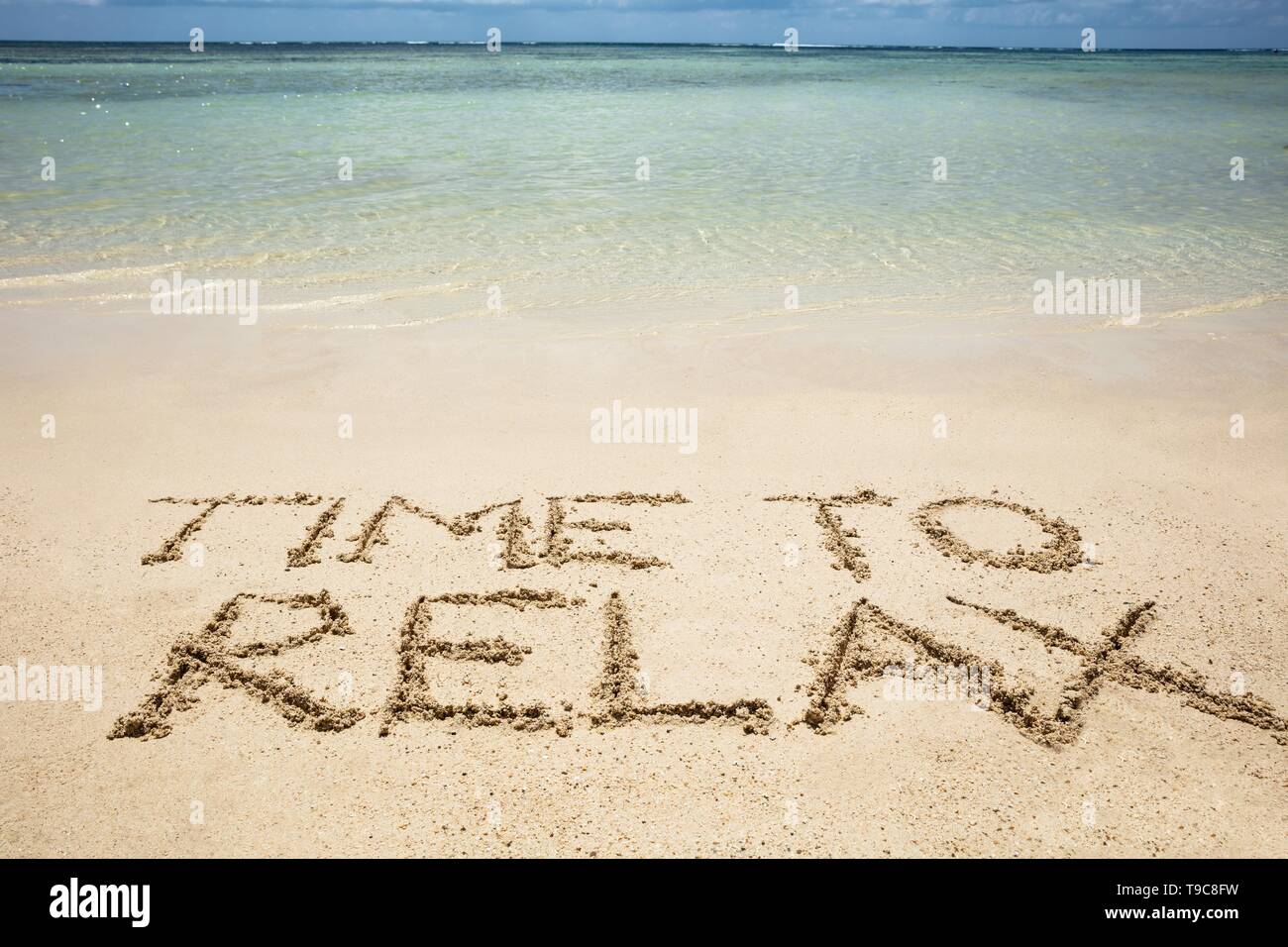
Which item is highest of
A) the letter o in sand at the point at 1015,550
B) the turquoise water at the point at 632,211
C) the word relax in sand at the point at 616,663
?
the turquoise water at the point at 632,211

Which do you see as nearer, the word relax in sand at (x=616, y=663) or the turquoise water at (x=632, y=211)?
the word relax in sand at (x=616, y=663)

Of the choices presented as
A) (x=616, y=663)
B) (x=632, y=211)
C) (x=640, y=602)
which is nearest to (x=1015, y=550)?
(x=640, y=602)

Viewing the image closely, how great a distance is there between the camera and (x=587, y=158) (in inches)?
533

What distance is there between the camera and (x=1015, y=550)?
12.2 ft

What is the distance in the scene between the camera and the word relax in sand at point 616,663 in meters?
2.80

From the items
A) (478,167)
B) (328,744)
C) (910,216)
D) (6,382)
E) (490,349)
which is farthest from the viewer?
(478,167)

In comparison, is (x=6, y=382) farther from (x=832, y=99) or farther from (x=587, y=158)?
(x=832, y=99)

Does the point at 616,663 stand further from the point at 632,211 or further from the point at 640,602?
the point at 632,211

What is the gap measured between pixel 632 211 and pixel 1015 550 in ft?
23.4

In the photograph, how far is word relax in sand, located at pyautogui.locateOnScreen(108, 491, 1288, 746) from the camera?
280 centimetres

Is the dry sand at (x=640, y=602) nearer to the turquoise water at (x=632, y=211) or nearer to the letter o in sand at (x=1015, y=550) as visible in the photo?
the letter o in sand at (x=1015, y=550)

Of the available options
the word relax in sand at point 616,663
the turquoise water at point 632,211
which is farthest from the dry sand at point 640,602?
the turquoise water at point 632,211
